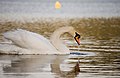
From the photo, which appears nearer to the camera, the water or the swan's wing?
the swan's wing

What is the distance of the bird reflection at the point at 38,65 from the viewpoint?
1123 centimetres

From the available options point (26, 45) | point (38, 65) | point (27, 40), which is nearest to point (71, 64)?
point (38, 65)

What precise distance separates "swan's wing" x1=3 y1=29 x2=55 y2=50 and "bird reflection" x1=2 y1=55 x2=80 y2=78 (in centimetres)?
42

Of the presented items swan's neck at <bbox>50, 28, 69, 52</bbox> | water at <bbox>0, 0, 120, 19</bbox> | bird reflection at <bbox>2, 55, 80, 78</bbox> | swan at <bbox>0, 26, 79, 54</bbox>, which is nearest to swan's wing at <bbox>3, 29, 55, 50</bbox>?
swan at <bbox>0, 26, 79, 54</bbox>

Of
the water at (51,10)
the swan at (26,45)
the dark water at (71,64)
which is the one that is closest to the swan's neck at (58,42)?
the swan at (26,45)

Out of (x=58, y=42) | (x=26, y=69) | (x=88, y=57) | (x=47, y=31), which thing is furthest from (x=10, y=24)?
(x=26, y=69)

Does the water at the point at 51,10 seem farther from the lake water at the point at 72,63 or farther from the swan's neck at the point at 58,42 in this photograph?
the swan's neck at the point at 58,42

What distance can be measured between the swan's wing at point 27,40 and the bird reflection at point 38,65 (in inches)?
16.3

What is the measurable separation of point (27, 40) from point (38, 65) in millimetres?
2081

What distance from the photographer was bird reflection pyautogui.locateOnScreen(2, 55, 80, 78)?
11.2m

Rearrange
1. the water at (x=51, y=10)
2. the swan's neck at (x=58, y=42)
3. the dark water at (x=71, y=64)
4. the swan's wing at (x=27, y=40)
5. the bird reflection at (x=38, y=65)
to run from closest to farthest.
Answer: the dark water at (x=71, y=64), the bird reflection at (x=38, y=65), the swan's wing at (x=27, y=40), the swan's neck at (x=58, y=42), the water at (x=51, y=10)

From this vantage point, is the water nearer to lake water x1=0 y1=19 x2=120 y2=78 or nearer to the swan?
lake water x1=0 y1=19 x2=120 y2=78

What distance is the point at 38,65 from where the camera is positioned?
474 inches

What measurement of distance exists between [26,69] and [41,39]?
281 cm
